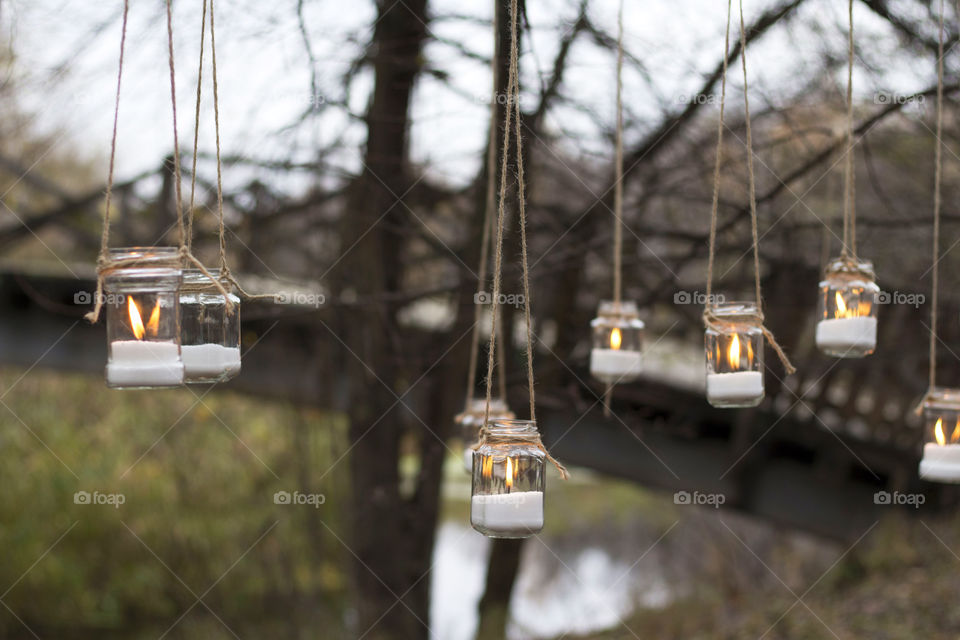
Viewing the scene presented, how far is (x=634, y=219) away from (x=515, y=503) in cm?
297

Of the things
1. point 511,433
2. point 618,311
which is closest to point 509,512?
point 511,433

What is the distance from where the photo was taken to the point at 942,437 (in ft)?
9.01

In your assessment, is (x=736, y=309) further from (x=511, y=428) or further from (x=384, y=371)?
(x=384, y=371)

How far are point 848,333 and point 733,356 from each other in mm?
426

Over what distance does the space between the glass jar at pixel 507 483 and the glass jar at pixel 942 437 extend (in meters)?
1.38

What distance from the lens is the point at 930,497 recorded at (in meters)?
6.86

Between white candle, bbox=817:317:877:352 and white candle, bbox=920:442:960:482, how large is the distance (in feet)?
1.38

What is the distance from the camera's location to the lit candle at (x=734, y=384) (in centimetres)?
229

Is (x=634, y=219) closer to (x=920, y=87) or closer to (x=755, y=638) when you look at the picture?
(x=920, y=87)

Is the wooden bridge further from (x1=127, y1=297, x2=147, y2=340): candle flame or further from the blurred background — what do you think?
(x1=127, y1=297, x2=147, y2=340): candle flame

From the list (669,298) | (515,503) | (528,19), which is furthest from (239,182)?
(515,503)

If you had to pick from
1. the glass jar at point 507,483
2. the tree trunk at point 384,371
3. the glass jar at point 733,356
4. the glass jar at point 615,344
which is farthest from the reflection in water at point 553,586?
the glass jar at point 507,483

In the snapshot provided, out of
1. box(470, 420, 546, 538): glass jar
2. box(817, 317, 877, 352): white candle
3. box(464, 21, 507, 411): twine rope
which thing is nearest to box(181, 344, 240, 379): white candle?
box(470, 420, 546, 538): glass jar

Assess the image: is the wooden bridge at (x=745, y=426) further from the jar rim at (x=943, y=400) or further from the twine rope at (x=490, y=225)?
the jar rim at (x=943, y=400)
